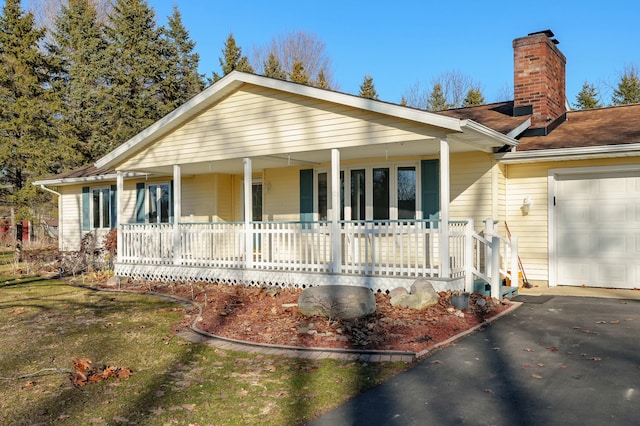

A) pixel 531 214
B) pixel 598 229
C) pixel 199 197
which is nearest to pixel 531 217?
pixel 531 214

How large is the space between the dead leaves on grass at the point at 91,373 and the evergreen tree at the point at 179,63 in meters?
25.6

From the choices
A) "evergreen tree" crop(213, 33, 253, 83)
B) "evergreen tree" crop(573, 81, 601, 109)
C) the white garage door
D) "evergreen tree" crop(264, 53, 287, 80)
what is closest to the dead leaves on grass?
the white garage door

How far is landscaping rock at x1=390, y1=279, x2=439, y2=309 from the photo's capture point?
311 inches

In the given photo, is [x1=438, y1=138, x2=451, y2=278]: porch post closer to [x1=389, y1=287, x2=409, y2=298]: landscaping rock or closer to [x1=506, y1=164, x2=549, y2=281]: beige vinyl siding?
[x1=389, y1=287, x2=409, y2=298]: landscaping rock

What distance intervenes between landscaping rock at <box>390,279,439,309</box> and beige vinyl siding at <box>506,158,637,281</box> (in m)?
3.42

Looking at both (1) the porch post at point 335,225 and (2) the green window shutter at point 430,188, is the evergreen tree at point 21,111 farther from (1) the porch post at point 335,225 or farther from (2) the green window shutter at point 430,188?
(2) the green window shutter at point 430,188

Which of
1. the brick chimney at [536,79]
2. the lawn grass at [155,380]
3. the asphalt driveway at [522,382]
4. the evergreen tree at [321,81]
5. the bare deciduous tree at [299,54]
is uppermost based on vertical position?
the bare deciduous tree at [299,54]

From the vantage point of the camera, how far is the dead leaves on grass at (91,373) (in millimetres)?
5219

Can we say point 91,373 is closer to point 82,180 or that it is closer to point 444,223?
point 444,223

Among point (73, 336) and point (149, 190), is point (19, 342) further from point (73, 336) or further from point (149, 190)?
point (149, 190)

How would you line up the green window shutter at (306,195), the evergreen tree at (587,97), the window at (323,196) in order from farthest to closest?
the evergreen tree at (587,97), the green window shutter at (306,195), the window at (323,196)

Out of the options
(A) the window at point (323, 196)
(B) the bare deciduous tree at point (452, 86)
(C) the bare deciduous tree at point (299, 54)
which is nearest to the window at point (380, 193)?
(A) the window at point (323, 196)

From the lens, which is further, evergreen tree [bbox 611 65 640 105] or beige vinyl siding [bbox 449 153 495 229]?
evergreen tree [bbox 611 65 640 105]

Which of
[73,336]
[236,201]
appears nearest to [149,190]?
[236,201]
